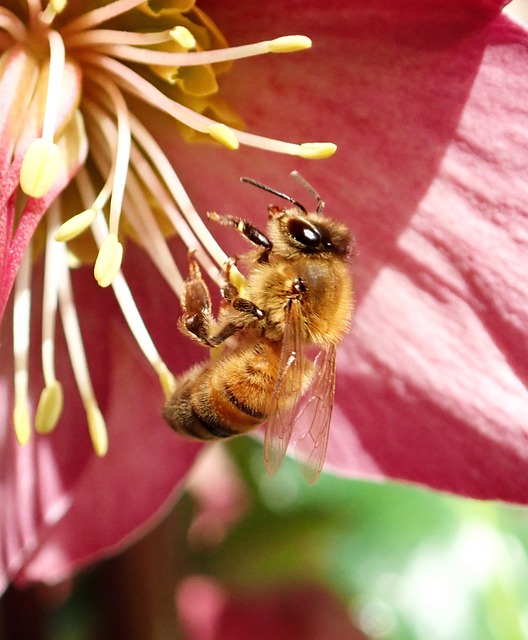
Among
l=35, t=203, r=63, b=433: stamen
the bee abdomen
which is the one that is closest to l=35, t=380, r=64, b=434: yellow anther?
l=35, t=203, r=63, b=433: stamen

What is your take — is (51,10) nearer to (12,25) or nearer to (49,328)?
(12,25)

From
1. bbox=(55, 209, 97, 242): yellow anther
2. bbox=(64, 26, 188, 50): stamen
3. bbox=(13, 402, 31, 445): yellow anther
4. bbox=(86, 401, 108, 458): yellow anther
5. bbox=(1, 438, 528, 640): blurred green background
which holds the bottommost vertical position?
bbox=(1, 438, 528, 640): blurred green background

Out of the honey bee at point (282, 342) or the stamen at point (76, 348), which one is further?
the stamen at point (76, 348)

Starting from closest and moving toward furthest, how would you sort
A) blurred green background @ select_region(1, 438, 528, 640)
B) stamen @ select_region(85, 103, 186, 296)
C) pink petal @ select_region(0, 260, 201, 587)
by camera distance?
1. stamen @ select_region(85, 103, 186, 296)
2. pink petal @ select_region(0, 260, 201, 587)
3. blurred green background @ select_region(1, 438, 528, 640)

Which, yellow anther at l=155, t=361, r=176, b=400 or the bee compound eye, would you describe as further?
yellow anther at l=155, t=361, r=176, b=400

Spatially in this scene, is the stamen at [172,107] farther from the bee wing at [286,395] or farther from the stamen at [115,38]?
the bee wing at [286,395]

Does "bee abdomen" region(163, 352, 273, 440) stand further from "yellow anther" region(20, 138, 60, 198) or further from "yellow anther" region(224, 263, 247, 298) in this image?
"yellow anther" region(20, 138, 60, 198)

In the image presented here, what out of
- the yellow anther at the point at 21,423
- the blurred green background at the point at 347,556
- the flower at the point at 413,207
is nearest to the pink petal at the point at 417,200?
the flower at the point at 413,207
